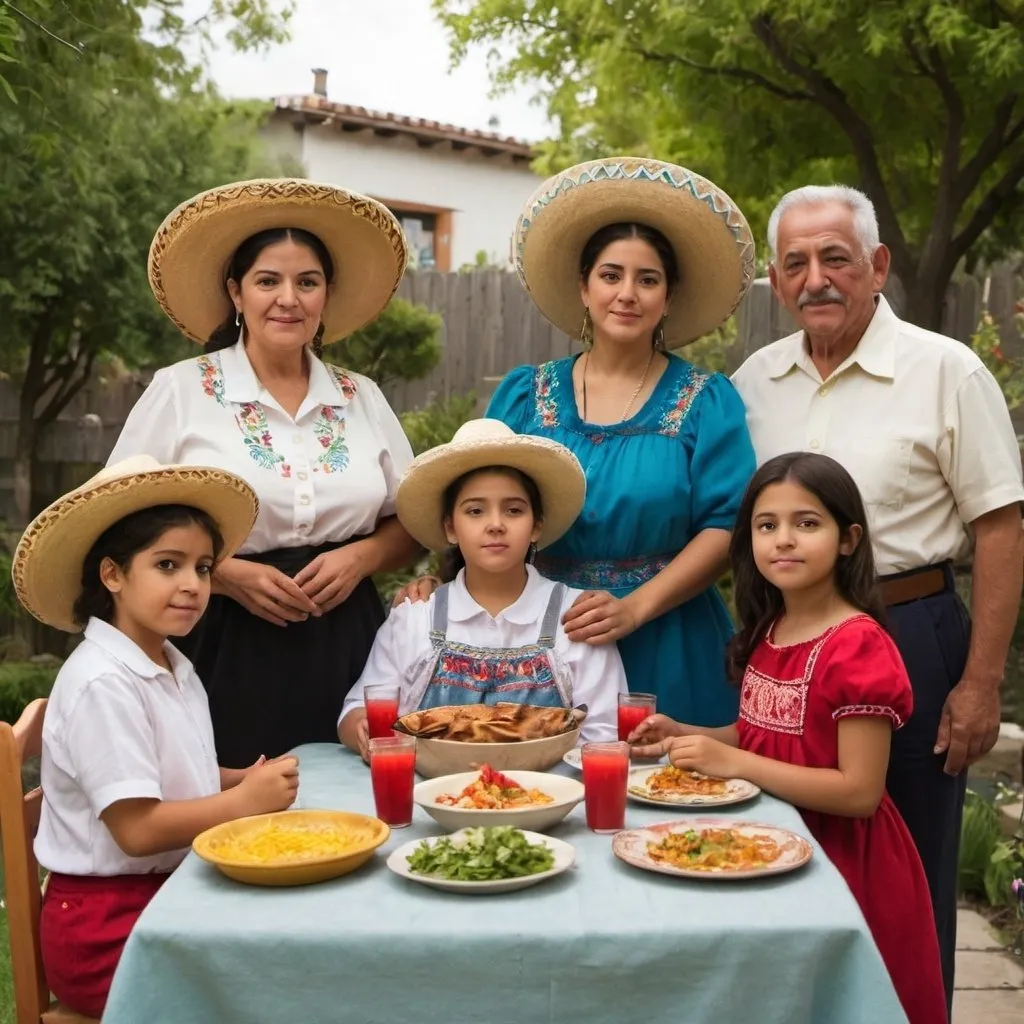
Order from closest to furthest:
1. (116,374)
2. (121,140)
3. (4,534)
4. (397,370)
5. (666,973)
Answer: (666,973) → (121,140) → (4,534) → (397,370) → (116,374)

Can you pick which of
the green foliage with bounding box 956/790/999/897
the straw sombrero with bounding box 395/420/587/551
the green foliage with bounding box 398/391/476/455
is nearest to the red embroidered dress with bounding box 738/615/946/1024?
the straw sombrero with bounding box 395/420/587/551

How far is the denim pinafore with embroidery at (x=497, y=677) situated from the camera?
3006 millimetres

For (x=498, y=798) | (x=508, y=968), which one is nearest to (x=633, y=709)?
(x=498, y=798)

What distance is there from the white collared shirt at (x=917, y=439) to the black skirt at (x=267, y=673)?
1296 mm

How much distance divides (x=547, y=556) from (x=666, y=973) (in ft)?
5.23

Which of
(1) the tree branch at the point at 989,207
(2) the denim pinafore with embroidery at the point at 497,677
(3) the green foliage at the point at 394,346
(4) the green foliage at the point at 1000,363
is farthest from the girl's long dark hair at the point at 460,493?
(3) the green foliage at the point at 394,346

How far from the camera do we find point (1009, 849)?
4.89m

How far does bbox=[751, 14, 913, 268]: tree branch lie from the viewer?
835 cm

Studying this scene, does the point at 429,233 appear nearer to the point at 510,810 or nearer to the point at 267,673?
the point at 267,673

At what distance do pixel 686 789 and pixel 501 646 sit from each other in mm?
662

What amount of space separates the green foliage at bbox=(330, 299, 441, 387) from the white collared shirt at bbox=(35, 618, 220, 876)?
26.2ft

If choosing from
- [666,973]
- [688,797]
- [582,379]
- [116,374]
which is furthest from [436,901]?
[116,374]

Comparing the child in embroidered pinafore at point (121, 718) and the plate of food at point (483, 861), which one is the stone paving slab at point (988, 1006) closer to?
the plate of food at point (483, 861)

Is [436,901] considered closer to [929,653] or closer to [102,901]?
[102,901]
